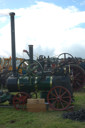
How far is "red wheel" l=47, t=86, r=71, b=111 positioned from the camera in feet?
16.8

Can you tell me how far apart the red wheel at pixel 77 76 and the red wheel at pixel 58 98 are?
110 inches

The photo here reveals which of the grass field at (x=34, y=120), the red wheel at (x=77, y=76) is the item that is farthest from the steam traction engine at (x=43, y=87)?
the red wheel at (x=77, y=76)

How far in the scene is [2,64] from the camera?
35.2 feet

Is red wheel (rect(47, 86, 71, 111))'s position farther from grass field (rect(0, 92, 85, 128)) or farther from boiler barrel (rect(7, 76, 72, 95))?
grass field (rect(0, 92, 85, 128))

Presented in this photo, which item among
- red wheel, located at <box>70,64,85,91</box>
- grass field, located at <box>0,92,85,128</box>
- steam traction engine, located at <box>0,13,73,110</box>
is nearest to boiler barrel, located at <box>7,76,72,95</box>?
steam traction engine, located at <box>0,13,73,110</box>

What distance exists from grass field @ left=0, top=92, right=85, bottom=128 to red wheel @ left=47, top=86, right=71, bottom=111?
0.90 feet

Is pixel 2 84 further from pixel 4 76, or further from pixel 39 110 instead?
pixel 39 110

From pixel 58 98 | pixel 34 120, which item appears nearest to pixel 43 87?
pixel 58 98

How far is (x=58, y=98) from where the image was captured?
16.9ft

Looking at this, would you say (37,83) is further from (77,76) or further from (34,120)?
(77,76)

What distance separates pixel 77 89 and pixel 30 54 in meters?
2.67

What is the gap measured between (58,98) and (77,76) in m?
3.23

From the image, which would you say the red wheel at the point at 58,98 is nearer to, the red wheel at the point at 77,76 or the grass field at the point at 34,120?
the grass field at the point at 34,120

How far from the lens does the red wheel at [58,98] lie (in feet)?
16.8
